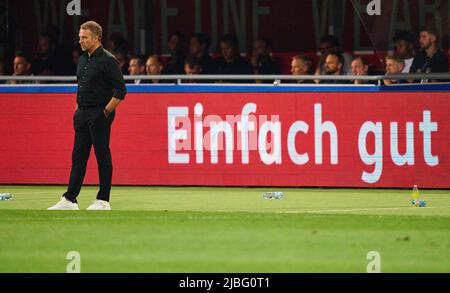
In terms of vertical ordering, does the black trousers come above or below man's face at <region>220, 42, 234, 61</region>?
below

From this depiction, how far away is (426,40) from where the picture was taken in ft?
63.2

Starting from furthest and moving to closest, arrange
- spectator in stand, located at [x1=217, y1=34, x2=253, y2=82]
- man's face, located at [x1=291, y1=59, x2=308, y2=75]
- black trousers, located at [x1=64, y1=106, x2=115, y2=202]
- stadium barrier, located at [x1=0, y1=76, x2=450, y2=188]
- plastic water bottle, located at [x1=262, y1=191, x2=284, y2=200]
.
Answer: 1. spectator in stand, located at [x1=217, y1=34, x2=253, y2=82]
2. man's face, located at [x1=291, y1=59, x2=308, y2=75]
3. stadium barrier, located at [x1=0, y1=76, x2=450, y2=188]
4. plastic water bottle, located at [x1=262, y1=191, x2=284, y2=200]
5. black trousers, located at [x1=64, y1=106, x2=115, y2=202]

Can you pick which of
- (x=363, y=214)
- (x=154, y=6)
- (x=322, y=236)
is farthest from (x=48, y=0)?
(x=322, y=236)

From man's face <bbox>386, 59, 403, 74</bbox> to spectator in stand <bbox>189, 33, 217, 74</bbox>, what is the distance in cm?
324

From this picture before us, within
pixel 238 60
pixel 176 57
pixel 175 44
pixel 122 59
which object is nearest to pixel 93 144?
pixel 238 60

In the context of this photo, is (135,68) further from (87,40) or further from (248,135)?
(87,40)

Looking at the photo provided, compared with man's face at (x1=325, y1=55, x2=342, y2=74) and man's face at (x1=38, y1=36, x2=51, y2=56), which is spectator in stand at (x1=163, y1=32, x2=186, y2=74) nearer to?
man's face at (x1=38, y1=36, x2=51, y2=56)

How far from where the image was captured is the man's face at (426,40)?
19.2 meters

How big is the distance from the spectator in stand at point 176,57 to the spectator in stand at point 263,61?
1.15 metres

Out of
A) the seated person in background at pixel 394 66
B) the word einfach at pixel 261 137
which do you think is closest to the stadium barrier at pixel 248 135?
the word einfach at pixel 261 137

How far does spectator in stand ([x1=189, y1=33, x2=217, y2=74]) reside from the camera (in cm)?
2128

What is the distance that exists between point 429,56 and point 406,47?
1.33 ft

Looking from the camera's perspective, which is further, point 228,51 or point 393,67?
point 228,51

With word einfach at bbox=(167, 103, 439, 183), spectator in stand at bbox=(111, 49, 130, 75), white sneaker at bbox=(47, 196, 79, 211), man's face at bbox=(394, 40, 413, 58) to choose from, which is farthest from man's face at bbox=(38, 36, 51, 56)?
white sneaker at bbox=(47, 196, 79, 211)
